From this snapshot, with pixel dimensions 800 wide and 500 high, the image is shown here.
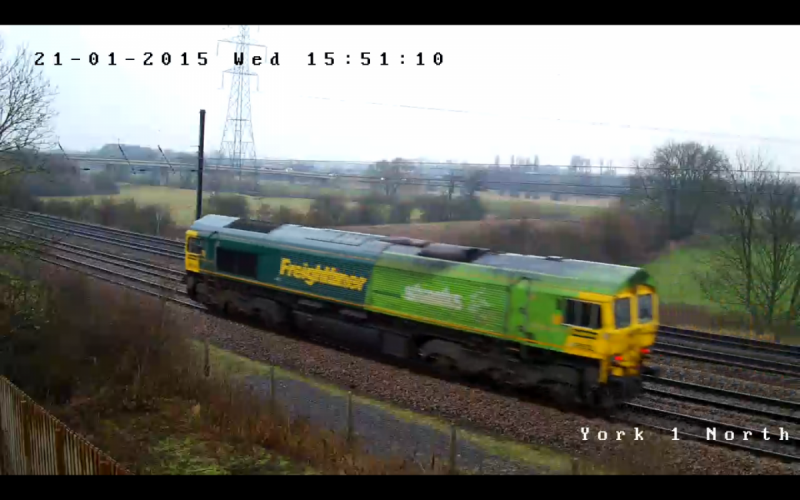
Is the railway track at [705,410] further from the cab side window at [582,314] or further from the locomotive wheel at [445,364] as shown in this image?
the locomotive wheel at [445,364]

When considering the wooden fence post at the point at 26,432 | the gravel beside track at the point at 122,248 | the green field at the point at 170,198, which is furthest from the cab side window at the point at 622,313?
the green field at the point at 170,198

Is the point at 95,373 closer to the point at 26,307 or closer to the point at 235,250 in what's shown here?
the point at 26,307

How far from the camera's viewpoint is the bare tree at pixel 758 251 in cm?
2312

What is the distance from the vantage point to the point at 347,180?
3170 centimetres

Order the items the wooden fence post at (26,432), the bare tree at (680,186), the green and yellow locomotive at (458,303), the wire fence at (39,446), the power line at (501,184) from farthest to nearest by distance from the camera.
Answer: the bare tree at (680,186) → the power line at (501,184) → the green and yellow locomotive at (458,303) → the wooden fence post at (26,432) → the wire fence at (39,446)

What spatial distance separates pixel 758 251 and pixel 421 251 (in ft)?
50.7

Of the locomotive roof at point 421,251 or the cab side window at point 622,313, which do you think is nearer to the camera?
the cab side window at point 622,313

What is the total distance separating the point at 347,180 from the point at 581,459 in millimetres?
23300

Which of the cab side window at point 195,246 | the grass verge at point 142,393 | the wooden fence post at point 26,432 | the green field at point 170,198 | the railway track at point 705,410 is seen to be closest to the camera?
the wooden fence post at point 26,432

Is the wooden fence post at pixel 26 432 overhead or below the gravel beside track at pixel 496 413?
overhead

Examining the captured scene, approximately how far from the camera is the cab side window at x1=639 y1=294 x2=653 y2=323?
13.0 meters

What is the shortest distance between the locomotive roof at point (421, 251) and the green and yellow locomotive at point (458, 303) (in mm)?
35

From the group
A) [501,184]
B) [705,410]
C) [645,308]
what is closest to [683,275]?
[501,184]
